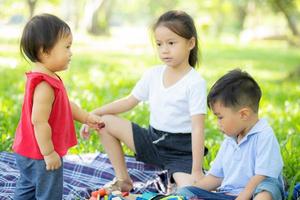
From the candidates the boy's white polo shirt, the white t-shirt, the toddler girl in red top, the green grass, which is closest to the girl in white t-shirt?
the white t-shirt

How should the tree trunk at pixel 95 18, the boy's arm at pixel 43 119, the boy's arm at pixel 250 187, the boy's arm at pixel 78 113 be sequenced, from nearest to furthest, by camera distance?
the boy's arm at pixel 43 119 → the boy's arm at pixel 250 187 → the boy's arm at pixel 78 113 → the tree trunk at pixel 95 18

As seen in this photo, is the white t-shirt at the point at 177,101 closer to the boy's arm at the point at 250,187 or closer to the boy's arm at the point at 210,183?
the boy's arm at the point at 210,183

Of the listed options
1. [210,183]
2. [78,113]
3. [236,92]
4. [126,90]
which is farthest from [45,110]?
[126,90]

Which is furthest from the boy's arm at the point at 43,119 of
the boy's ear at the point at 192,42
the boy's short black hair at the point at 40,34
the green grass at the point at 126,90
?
the green grass at the point at 126,90

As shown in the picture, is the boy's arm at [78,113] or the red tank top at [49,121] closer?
the red tank top at [49,121]

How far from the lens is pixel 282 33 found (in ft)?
96.9

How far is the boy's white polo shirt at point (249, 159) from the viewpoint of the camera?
128 inches

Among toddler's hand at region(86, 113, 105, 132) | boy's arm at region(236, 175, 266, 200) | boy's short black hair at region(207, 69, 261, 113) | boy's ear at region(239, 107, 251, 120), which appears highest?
boy's short black hair at region(207, 69, 261, 113)

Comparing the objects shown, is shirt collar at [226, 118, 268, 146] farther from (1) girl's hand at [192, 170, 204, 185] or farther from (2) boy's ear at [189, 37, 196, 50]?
(2) boy's ear at [189, 37, 196, 50]

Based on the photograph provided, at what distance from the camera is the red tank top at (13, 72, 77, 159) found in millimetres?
3145

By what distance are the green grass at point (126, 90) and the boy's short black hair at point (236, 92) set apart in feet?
2.40

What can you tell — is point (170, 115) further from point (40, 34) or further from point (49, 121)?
point (40, 34)

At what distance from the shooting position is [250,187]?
3.25 meters

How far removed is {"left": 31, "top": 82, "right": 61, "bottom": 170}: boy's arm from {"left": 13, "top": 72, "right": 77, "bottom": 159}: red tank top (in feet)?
0.13
